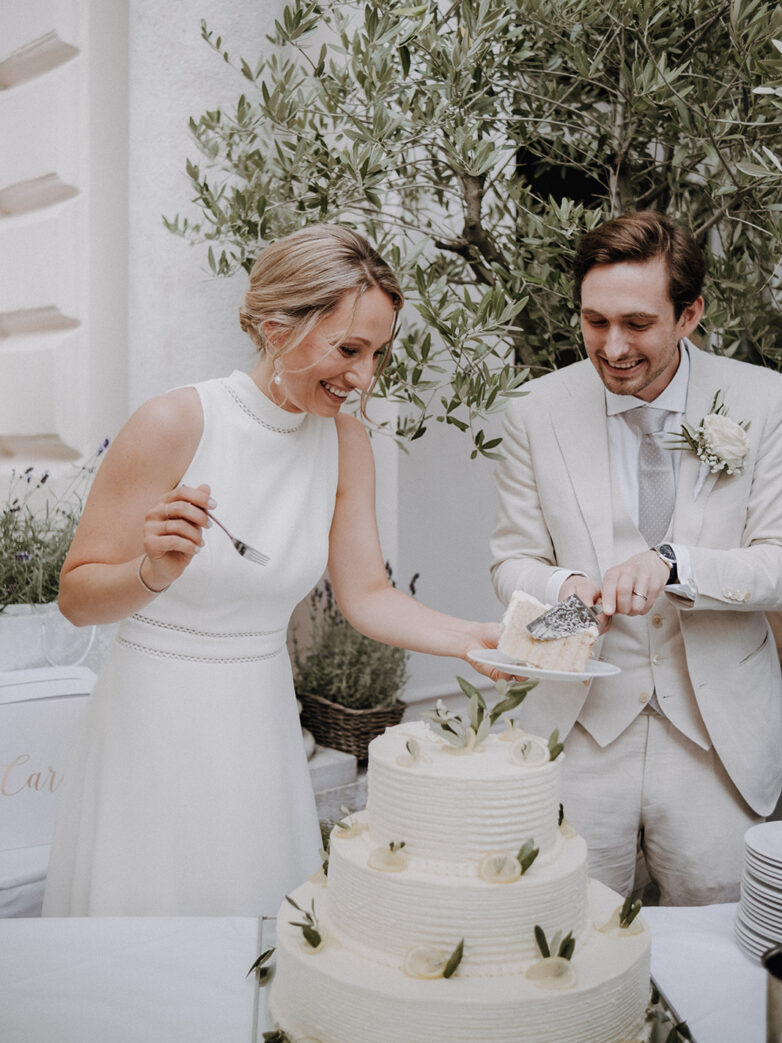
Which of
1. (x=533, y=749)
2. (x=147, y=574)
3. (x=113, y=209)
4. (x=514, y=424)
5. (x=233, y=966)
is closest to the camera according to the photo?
(x=533, y=749)

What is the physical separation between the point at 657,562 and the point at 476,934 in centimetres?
108

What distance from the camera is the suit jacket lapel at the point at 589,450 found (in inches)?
91.4

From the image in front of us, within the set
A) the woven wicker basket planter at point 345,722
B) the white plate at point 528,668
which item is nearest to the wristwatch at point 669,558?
the white plate at point 528,668

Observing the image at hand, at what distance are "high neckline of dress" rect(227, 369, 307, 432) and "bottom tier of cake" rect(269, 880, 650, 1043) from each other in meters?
1.19

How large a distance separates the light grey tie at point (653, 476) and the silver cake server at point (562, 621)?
0.53 meters

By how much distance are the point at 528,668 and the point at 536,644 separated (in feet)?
0.57

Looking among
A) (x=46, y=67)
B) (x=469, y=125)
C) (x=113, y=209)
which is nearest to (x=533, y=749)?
(x=469, y=125)

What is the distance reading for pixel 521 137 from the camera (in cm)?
314

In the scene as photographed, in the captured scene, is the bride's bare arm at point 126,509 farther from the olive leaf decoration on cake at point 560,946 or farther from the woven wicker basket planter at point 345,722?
the woven wicker basket planter at point 345,722

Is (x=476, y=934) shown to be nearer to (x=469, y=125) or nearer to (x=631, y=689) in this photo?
(x=631, y=689)

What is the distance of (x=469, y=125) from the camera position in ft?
8.52

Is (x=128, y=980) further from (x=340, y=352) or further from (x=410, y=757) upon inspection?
(x=340, y=352)

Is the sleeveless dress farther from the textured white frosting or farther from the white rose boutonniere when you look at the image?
the white rose boutonniere

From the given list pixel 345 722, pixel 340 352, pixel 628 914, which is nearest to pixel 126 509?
pixel 340 352
